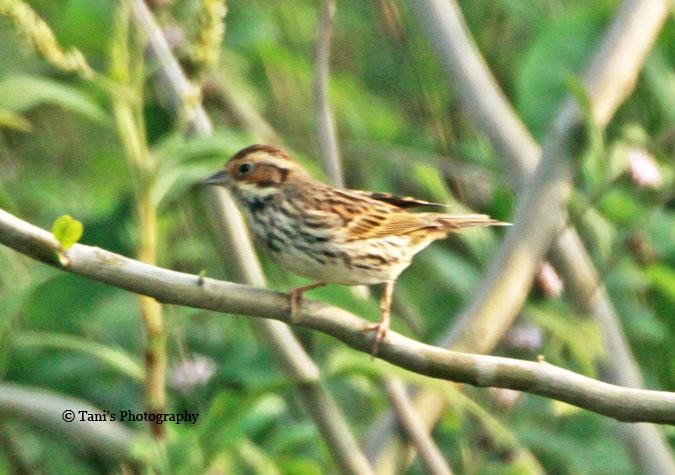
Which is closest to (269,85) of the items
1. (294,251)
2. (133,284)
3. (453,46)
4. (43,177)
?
(43,177)

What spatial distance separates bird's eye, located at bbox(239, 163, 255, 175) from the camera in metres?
4.16

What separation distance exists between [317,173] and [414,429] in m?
0.81

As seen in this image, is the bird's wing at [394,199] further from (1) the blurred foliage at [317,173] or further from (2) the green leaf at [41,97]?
(2) the green leaf at [41,97]

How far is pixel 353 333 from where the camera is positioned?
3.09 metres

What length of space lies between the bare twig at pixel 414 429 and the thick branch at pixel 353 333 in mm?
1208

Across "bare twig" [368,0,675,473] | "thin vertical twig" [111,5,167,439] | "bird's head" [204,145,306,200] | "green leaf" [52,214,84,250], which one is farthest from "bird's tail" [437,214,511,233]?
"green leaf" [52,214,84,250]

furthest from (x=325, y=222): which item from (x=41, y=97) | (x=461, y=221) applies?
(x=41, y=97)

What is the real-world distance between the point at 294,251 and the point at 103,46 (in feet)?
3.13

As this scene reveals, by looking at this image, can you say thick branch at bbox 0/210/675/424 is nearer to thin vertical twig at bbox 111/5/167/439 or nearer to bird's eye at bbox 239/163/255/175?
thin vertical twig at bbox 111/5/167/439

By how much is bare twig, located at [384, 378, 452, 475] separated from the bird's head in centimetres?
66

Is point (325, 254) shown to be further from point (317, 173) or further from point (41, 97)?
point (41, 97)

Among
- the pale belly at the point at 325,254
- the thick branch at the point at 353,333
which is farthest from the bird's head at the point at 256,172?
the thick branch at the point at 353,333

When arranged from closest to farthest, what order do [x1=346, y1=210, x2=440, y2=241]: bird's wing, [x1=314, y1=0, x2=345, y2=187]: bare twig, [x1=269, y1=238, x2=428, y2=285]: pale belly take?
[x1=269, y1=238, x2=428, y2=285]: pale belly
[x1=346, y1=210, x2=440, y2=241]: bird's wing
[x1=314, y1=0, x2=345, y2=187]: bare twig

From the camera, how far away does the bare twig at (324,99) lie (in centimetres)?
439
